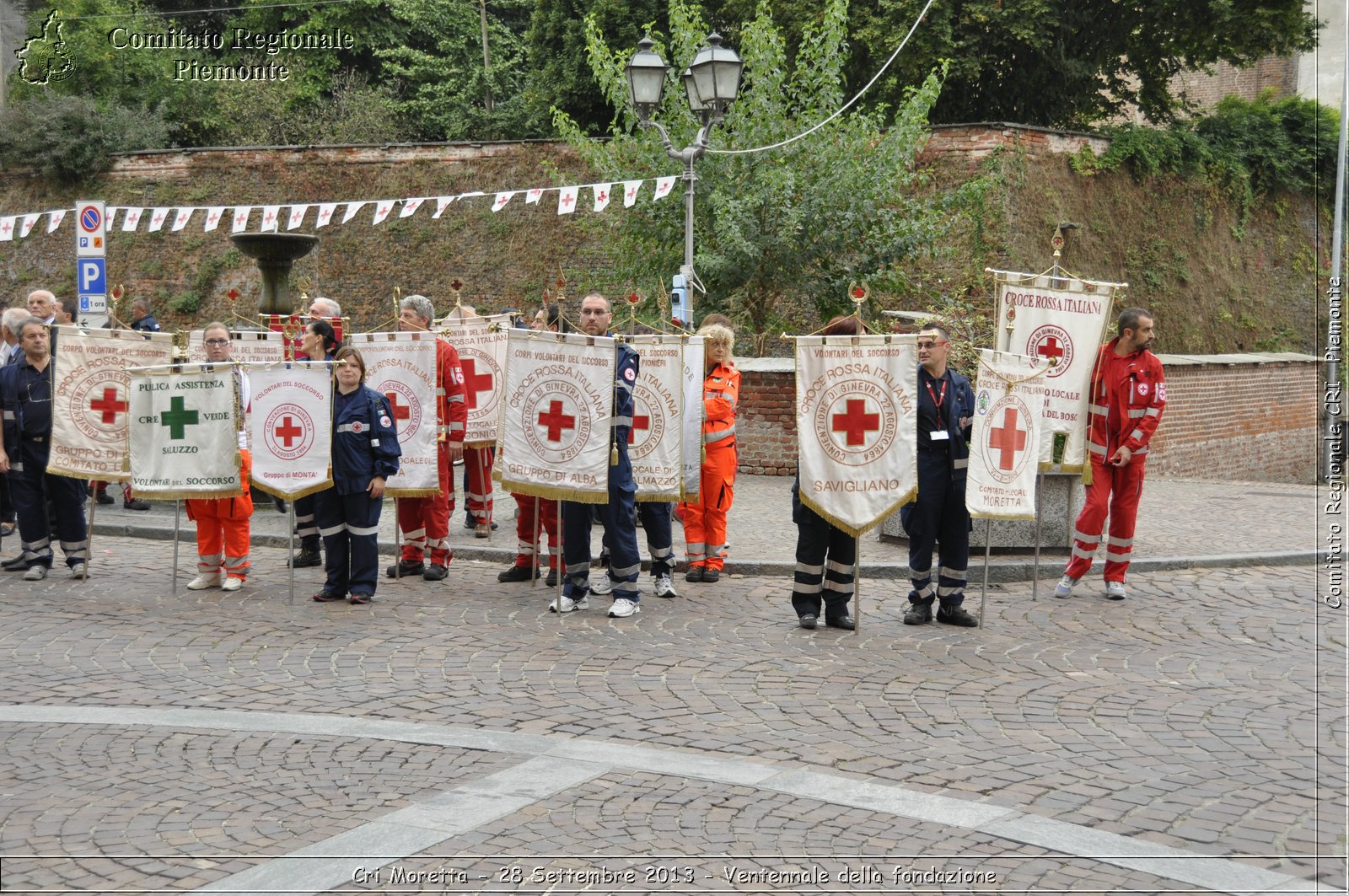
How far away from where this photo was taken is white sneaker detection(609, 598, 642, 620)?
919 cm

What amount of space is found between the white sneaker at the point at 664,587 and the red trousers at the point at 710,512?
1.94ft

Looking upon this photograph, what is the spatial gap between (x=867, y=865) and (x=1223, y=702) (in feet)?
10.4

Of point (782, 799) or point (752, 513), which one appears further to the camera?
point (752, 513)

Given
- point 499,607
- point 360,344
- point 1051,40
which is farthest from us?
point 1051,40


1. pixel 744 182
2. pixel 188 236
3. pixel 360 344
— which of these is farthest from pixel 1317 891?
pixel 188 236

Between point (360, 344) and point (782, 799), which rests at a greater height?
point (360, 344)

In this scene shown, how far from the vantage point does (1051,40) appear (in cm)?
2789

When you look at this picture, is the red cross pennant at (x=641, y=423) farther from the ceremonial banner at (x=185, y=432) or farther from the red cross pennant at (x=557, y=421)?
the ceremonial banner at (x=185, y=432)

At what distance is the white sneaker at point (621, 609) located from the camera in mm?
9188

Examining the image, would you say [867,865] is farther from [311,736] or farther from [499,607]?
[499,607]

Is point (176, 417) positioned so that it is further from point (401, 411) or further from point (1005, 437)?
point (1005, 437)

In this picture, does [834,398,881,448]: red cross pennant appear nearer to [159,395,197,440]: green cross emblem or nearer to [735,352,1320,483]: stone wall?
[159,395,197,440]: green cross emblem

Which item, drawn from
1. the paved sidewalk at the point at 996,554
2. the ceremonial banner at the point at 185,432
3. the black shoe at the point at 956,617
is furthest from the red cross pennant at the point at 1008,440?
the ceremonial banner at the point at 185,432

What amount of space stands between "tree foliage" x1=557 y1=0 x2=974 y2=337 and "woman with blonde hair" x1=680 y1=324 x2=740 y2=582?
8.72m
